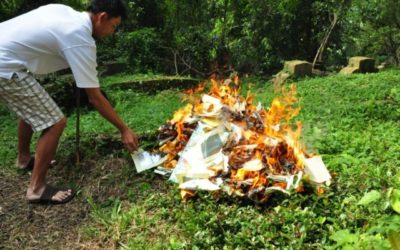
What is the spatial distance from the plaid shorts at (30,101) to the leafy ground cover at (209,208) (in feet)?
2.43

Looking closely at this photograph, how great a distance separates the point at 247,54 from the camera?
13.1m

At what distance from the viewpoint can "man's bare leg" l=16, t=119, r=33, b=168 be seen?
4281mm

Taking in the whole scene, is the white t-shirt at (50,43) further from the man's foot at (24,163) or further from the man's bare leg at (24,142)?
the man's foot at (24,163)

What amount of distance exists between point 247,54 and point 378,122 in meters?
8.00

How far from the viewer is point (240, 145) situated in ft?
13.2

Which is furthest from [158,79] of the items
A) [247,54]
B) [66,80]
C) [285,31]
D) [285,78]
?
[285,31]

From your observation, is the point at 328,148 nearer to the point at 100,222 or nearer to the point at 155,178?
the point at 155,178

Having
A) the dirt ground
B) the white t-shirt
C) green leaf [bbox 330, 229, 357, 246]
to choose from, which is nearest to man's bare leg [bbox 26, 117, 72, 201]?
the dirt ground

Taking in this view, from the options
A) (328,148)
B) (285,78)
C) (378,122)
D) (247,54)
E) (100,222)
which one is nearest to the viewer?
(100,222)

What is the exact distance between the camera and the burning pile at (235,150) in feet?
11.9

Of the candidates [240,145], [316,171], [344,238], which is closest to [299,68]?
[240,145]

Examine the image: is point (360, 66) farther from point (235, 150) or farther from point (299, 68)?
point (235, 150)

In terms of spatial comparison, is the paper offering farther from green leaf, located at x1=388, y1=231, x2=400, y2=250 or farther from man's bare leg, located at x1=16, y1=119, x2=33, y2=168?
green leaf, located at x1=388, y1=231, x2=400, y2=250

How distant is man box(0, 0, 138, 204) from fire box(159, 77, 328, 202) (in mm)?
705
